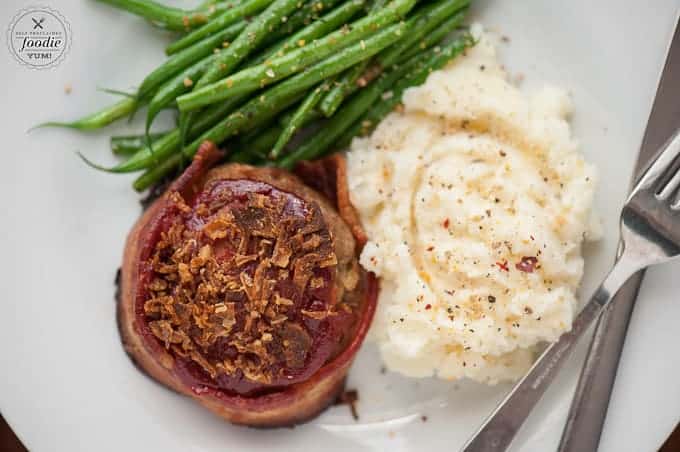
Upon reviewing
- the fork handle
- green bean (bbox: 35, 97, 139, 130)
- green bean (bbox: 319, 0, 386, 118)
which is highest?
green bean (bbox: 319, 0, 386, 118)

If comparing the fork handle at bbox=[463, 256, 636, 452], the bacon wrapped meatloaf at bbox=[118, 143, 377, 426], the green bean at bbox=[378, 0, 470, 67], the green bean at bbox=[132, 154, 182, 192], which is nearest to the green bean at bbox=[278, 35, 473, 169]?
the green bean at bbox=[378, 0, 470, 67]

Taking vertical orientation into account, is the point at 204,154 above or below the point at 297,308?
above

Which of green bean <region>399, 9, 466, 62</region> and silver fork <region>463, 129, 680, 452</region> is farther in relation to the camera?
green bean <region>399, 9, 466, 62</region>

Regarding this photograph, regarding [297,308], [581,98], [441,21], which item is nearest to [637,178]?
[581,98]

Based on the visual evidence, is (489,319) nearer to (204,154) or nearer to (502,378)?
(502,378)

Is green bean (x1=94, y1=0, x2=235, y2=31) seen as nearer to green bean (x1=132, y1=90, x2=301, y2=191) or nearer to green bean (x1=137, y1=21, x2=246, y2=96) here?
green bean (x1=137, y1=21, x2=246, y2=96)

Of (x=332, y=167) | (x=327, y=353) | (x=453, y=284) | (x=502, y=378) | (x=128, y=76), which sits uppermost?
(x=128, y=76)

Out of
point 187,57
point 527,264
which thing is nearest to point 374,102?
point 187,57

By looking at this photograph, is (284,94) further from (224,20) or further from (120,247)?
(120,247)
